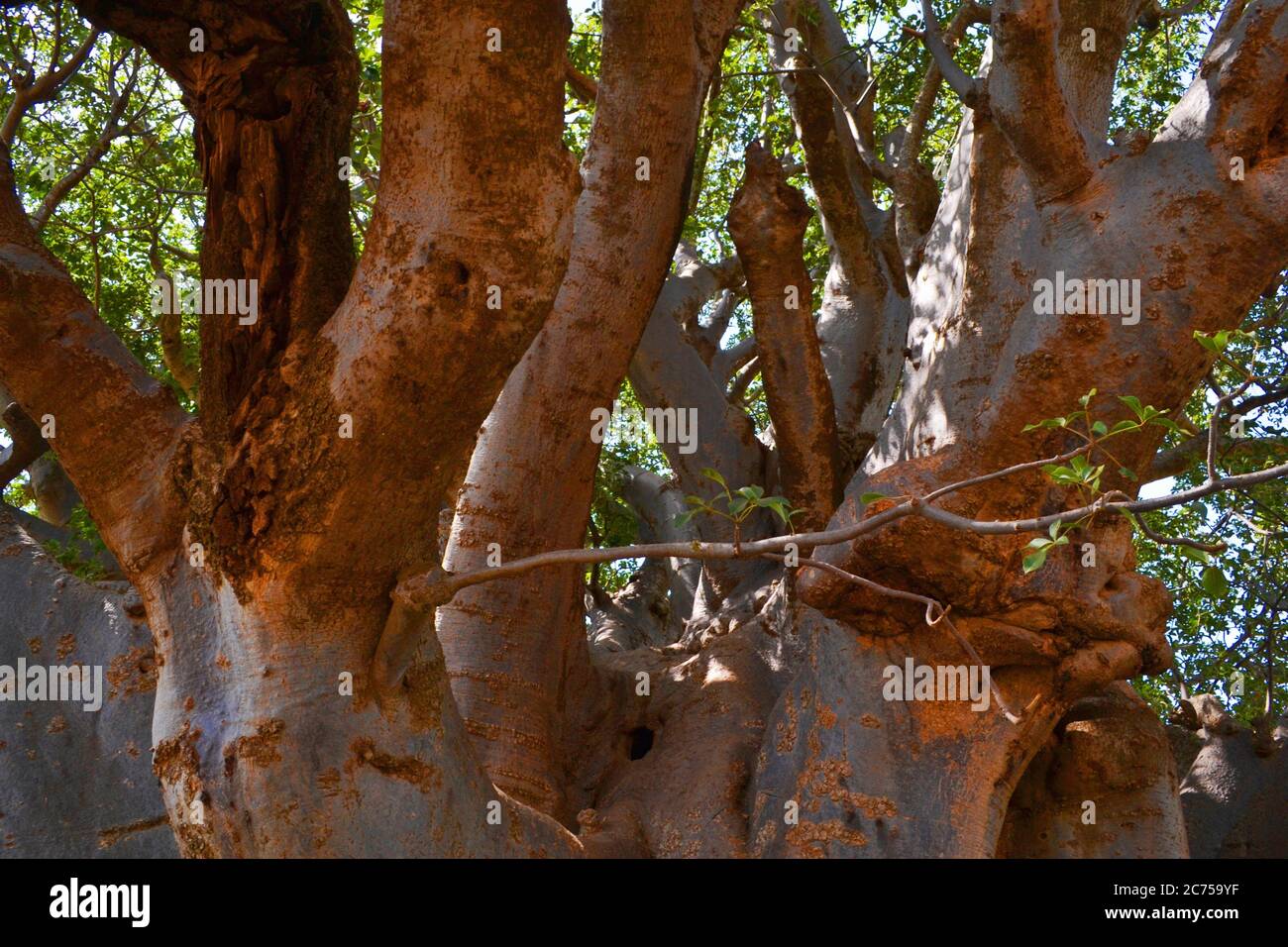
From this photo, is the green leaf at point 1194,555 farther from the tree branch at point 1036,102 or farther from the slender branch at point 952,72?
the slender branch at point 952,72

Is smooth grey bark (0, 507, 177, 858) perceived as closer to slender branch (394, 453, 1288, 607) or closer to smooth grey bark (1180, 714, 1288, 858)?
slender branch (394, 453, 1288, 607)

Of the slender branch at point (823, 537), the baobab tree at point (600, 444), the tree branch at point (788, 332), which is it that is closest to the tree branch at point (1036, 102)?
the baobab tree at point (600, 444)

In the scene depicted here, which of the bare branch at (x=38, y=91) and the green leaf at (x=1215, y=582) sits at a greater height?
the bare branch at (x=38, y=91)

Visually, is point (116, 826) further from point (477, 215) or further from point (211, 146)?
point (477, 215)

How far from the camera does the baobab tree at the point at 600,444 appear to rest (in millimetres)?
2451

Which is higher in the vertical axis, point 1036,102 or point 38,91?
point 38,91

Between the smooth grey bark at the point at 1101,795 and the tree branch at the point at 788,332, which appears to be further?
the tree branch at the point at 788,332

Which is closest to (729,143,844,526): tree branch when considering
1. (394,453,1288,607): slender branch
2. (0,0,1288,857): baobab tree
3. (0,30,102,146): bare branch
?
(0,0,1288,857): baobab tree

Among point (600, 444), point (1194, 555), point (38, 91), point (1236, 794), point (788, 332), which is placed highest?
point (38, 91)

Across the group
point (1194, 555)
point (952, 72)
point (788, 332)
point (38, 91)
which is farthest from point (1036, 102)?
point (38, 91)

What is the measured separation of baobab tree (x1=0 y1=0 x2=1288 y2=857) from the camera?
8.04 feet

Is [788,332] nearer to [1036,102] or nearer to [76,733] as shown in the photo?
[1036,102]

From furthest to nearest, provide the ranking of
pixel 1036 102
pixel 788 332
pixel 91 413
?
pixel 788 332 → pixel 1036 102 → pixel 91 413

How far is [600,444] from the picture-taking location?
4086 millimetres
